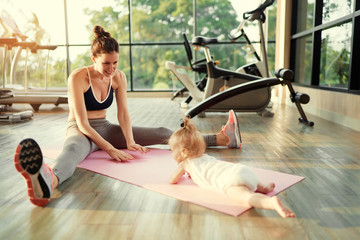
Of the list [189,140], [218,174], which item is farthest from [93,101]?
[218,174]

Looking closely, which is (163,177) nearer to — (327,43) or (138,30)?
(327,43)

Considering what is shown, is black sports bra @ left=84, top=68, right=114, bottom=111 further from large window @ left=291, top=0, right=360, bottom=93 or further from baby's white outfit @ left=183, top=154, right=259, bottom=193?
large window @ left=291, top=0, right=360, bottom=93

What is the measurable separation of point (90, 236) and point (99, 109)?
116 centimetres

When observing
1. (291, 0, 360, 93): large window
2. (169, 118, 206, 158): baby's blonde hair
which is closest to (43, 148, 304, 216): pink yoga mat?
(169, 118, 206, 158): baby's blonde hair

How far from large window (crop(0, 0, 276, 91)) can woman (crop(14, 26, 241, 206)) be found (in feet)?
16.8

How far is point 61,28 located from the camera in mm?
7484

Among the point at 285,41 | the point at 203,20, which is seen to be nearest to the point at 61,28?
the point at 203,20

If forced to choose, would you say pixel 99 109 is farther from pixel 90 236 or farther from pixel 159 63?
pixel 159 63

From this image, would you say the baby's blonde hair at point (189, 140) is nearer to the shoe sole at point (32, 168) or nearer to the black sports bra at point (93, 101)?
the shoe sole at point (32, 168)

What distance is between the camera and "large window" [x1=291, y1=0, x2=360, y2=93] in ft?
11.0

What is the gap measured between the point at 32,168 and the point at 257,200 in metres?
0.83

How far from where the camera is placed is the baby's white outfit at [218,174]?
1.39 metres

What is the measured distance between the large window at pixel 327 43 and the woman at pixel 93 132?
1754mm

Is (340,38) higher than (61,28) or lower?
lower
